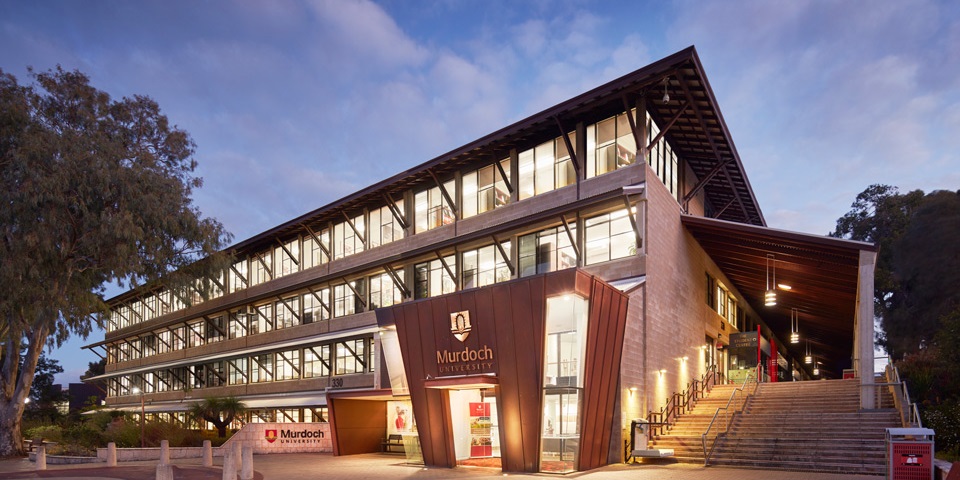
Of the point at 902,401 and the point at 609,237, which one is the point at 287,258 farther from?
the point at 902,401

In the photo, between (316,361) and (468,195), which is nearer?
(468,195)

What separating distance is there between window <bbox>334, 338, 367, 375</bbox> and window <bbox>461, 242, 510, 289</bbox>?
28.5ft

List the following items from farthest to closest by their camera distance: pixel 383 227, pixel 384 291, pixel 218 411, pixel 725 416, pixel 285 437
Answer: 1. pixel 383 227
2. pixel 384 291
3. pixel 218 411
4. pixel 285 437
5. pixel 725 416

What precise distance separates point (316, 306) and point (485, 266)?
1489 centimetres

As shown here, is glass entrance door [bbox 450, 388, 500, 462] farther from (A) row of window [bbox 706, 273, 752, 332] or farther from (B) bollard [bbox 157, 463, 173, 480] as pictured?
(A) row of window [bbox 706, 273, 752, 332]

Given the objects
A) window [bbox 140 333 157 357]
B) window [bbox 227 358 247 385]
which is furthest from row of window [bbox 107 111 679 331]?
window [bbox 140 333 157 357]

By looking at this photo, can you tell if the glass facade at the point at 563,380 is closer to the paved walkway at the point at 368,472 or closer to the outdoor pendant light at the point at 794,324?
the paved walkway at the point at 368,472

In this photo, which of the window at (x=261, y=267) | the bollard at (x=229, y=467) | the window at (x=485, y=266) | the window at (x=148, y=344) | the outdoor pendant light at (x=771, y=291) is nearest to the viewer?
the bollard at (x=229, y=467)

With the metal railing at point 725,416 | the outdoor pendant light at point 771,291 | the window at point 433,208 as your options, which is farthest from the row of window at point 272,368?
the outdoor pendant light at point 771,291

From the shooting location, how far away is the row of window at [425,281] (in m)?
25.8

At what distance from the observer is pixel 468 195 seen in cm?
3166

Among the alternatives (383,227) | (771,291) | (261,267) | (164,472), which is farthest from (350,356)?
(164,472)

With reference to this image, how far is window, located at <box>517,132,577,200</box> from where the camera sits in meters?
27.7

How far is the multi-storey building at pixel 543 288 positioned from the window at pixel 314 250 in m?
0.12
